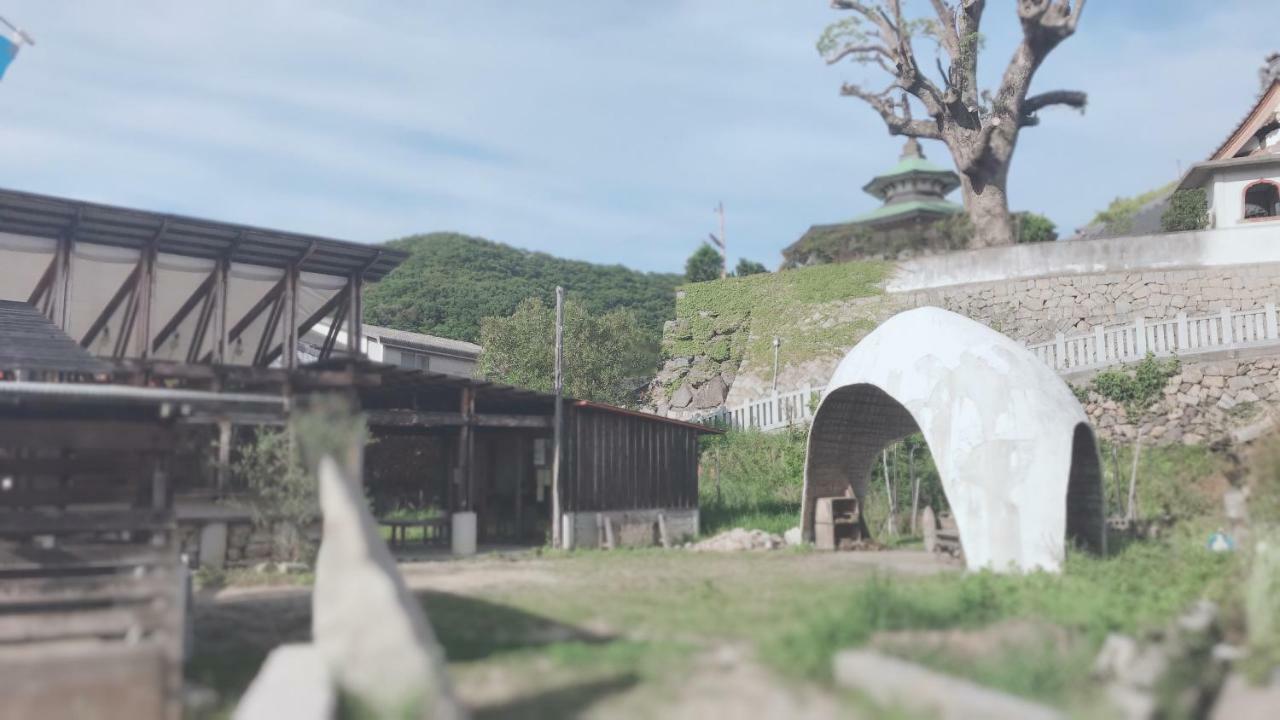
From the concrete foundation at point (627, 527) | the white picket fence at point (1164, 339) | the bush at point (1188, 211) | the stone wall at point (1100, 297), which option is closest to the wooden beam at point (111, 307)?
the concrete foundation at point (627, 527)

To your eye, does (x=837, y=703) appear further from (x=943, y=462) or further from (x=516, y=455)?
(x=516, y=455)

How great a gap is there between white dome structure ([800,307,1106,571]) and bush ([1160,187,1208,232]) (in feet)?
56.3

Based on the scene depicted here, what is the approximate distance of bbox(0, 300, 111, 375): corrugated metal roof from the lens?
1065cm

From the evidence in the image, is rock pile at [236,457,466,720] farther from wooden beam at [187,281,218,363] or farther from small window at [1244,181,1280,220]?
small window at [1244,181,1280,220]

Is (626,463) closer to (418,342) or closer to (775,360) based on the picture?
(775,360)

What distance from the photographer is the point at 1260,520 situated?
9539 millimetres

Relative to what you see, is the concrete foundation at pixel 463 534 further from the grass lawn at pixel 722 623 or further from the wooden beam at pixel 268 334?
the wooden beam at pixel 268 334

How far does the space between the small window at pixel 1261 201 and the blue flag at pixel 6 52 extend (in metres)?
27.8

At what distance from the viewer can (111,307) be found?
16.5 m

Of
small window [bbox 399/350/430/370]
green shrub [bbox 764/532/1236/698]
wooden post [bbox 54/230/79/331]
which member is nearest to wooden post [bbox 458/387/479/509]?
wooden post [bbox 54/230/79/331]

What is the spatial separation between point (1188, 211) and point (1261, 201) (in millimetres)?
1781

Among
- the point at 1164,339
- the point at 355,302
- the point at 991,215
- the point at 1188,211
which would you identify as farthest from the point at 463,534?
the point at 1188,211

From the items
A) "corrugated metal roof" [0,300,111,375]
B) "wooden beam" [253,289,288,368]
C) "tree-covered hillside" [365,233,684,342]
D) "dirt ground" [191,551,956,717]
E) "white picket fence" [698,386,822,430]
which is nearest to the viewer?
"dirt ground" [191,551,956,717]

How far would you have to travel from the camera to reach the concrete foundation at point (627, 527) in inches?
706
